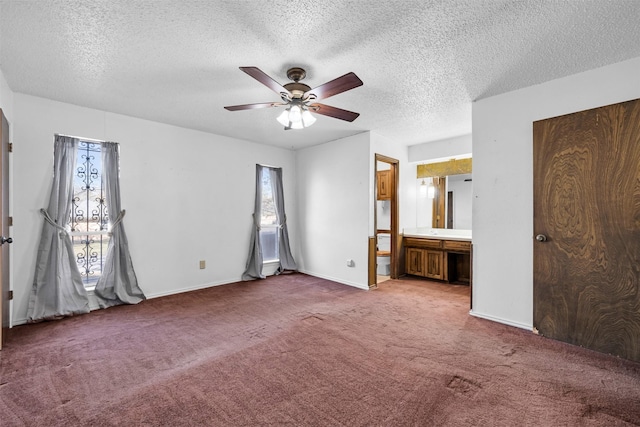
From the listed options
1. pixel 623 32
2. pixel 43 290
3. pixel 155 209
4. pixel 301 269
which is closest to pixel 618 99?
pixel 623 32

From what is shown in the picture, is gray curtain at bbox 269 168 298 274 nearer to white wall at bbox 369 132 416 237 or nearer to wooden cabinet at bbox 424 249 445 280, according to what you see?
white wall at bbox 369 132 416 237

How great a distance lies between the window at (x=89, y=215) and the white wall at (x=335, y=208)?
3.04 meters

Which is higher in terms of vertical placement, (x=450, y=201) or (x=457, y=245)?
(x=450, y=201)

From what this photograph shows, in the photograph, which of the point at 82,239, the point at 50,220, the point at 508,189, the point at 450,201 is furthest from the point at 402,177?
the point at 50,220

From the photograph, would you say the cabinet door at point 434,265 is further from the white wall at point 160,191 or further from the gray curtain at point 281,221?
the white wall at point 160,191

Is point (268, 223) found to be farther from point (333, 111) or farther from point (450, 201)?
point (450, 201)

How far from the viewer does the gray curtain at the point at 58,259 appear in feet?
10.0

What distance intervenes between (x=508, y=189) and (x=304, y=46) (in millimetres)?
2422

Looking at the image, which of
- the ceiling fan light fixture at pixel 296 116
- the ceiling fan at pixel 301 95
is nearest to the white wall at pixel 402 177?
the ceiling fan at pixel 301 95

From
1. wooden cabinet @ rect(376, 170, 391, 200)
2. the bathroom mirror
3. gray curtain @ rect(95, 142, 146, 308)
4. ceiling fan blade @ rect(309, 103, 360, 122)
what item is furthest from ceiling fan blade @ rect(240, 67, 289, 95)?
the bathroom mirror

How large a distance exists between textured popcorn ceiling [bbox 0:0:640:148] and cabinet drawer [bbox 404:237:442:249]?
235cm

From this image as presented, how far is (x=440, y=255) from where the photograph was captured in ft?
15.7

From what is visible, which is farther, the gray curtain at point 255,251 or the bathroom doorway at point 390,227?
the bathroom doorway at point 390,227

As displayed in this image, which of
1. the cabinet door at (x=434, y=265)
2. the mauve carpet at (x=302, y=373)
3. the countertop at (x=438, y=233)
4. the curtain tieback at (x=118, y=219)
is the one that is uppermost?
the curtain tieback at (x=118, y=219)
